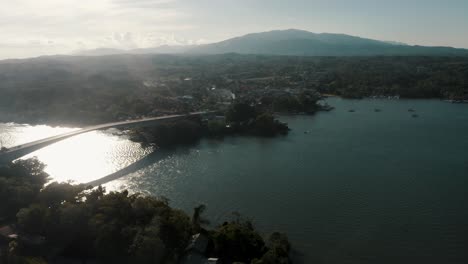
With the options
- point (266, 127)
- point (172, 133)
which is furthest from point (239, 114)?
point (172, 133)

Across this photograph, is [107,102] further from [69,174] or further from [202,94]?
[69,174]

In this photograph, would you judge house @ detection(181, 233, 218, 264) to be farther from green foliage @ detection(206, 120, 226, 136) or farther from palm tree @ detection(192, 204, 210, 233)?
green foliage @ detection(206, 120, 226, 136)

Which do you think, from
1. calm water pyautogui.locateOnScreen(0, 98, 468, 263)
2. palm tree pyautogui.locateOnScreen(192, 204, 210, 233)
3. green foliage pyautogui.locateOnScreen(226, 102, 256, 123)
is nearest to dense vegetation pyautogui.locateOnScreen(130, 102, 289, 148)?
green foliage pyautogui.locateOnScreen(226, 102, 256, 123)

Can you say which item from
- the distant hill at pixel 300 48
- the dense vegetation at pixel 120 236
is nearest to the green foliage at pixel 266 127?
the dense vegetation at pixel 120 236

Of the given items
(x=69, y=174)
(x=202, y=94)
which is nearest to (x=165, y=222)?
(x=69, y=174)

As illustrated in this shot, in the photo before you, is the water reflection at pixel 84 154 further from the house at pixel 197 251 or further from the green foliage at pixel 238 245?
the green foliage at pixel 238 245

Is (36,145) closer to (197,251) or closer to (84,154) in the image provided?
(84,154)
